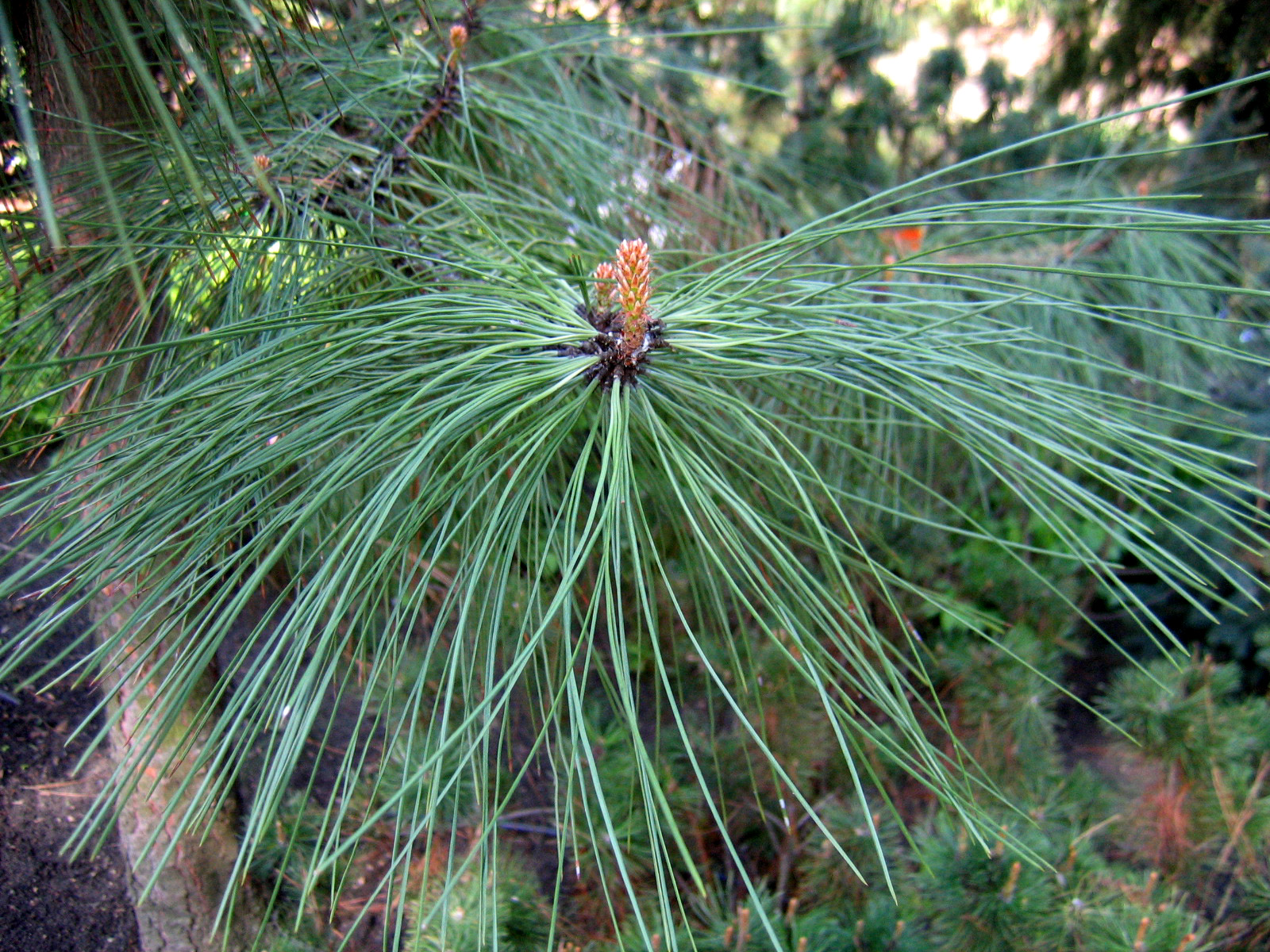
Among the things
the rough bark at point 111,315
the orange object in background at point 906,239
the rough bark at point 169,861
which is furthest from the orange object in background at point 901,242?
the rough bark at point 169,861

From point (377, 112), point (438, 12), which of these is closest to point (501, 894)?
point (377, 112)

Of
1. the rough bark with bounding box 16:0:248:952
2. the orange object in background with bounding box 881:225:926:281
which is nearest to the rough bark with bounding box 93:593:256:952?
the rough bark with bounding box 16:0:248:952

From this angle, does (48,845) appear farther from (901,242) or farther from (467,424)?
(901,242)

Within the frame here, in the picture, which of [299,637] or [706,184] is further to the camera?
[706,184]

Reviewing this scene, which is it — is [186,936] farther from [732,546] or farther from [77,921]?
[732,546]

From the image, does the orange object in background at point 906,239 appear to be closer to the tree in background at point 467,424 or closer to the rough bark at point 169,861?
the tree in background at point 467,424

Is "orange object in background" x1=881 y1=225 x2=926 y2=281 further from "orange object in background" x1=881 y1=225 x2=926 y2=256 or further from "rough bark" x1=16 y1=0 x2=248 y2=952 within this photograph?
"rough bark" x1=16 y1=0 x2=248 y2=952
